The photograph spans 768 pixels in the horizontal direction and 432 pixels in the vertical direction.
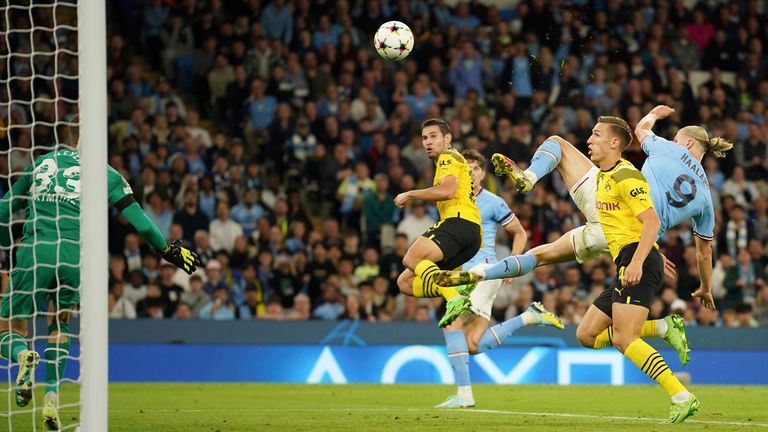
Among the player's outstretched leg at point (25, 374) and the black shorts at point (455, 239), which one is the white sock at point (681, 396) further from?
the player's outstretched leg at point (25, 374)

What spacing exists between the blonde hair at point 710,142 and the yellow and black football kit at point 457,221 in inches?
71.9

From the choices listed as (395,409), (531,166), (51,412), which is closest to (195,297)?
(395,409)

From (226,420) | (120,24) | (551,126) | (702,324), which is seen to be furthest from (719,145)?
(120,24)

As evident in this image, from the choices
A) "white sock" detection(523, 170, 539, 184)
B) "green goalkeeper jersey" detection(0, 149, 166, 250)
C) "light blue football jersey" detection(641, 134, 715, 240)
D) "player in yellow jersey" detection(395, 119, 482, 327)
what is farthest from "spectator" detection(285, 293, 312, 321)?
"green goalkeeper jersey" detection(0, 149, 166, 250)

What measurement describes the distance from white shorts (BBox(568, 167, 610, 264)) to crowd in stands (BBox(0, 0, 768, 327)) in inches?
244

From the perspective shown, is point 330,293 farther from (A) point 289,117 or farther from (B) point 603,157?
(B) point 603,157

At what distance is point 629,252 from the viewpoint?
8.62m

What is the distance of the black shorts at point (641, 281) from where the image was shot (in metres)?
8.50

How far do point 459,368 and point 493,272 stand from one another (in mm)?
1320

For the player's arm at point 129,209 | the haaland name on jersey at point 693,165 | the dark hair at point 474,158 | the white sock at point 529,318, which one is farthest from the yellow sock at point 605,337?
the player's arm at point 129,209

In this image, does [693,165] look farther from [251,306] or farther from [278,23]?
[278,23]

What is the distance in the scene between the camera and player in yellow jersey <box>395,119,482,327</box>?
9891 millimetres

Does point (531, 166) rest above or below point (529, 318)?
above

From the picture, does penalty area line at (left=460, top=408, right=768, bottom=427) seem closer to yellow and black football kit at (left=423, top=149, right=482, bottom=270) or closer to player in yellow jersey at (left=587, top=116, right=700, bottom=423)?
player in yellow jersey at (left=587, top=116, right=700, bottom=423)
